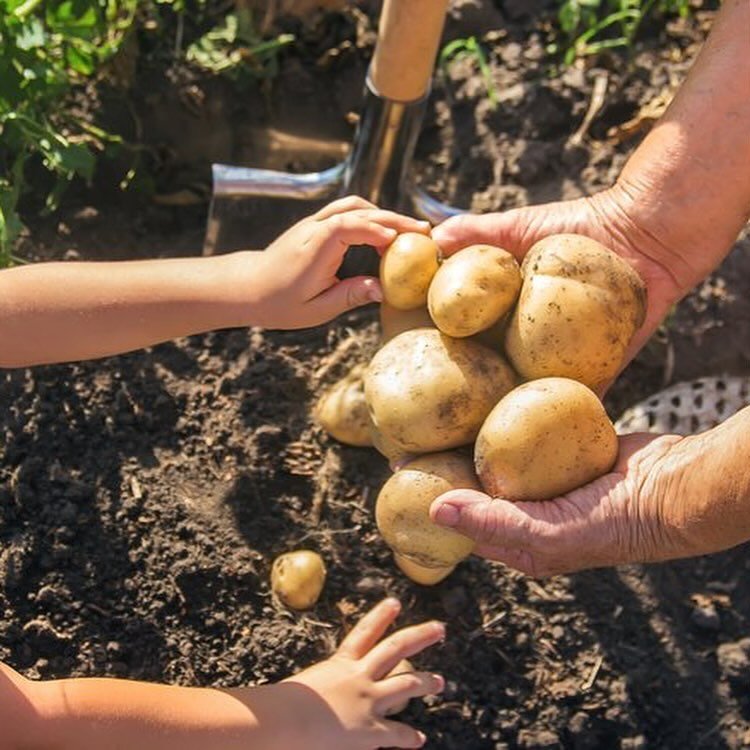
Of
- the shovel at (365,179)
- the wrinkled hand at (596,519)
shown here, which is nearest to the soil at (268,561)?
the shovel at (365,179)

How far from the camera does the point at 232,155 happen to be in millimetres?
A: 2744

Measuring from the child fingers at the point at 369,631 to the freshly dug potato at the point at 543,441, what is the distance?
49cm

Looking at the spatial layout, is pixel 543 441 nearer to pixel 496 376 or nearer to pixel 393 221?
pixel 496 376

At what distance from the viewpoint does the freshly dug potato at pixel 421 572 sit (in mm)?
2102

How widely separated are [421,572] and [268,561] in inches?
12.4

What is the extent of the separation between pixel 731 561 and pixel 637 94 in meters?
1.18

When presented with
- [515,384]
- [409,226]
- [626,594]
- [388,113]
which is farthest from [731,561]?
[388,113]

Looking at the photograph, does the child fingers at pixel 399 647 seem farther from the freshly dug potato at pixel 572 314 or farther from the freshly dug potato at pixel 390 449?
the freshly dug potato at pixel 572 314

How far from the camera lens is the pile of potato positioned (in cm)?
168

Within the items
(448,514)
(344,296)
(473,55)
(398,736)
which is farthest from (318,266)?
(473,55)

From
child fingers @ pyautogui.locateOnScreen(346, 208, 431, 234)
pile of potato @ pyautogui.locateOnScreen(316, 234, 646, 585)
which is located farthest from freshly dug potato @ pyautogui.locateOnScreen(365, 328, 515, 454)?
child fingers @ pyautogui.locateOnScreen(346, 208, 431, 234)

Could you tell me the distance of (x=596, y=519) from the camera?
1699 millimetres

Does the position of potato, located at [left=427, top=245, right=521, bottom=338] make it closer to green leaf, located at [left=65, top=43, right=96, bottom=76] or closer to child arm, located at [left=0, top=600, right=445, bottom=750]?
child arm, located at [left=0, top=600, right=445, bottom=750]

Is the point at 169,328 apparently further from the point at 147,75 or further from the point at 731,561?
the point at 731,561
